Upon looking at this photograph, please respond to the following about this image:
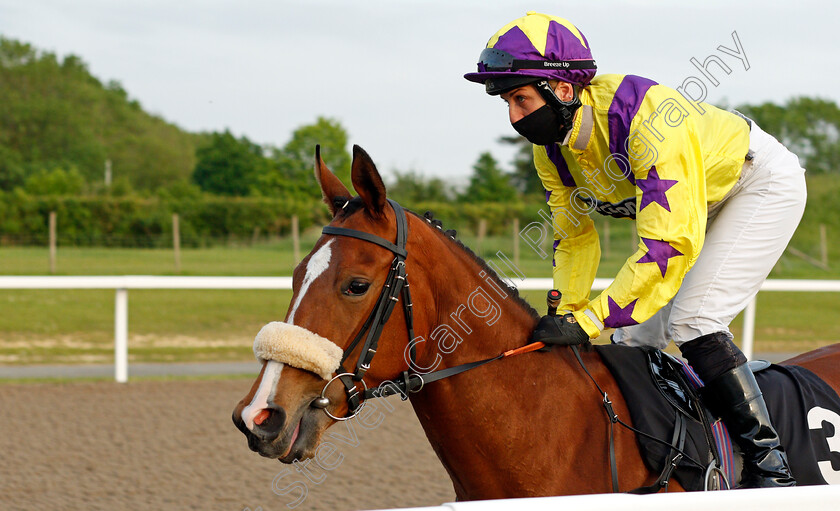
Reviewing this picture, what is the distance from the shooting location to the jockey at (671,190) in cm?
213

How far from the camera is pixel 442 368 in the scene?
6.84 ft

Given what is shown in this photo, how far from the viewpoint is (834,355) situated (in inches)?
108

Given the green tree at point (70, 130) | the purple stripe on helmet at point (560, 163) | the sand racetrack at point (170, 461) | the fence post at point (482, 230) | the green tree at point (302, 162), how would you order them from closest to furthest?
1. the purple stripe on helmet at point (560, 163)
2. the sand racetrack at point (170, 461)
3. the fence post at point (482, 230)
4. the green tree at point (302, 162)
5. the green tree at point (70, 130)

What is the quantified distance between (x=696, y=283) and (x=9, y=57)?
155ft

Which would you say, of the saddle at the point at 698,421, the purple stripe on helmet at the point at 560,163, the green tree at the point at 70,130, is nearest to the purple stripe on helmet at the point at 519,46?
the purple stripe on helmet at the point at 560,163

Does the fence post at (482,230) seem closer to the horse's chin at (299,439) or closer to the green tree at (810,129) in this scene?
the horse's chin at (299,439)

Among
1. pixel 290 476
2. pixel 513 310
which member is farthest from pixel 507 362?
pixel 290 476

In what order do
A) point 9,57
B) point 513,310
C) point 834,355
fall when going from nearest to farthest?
point 513,310 < point 834,355 < point 9,57

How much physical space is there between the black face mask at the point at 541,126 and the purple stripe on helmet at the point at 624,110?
152 mm

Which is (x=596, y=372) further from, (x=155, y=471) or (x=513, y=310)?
(x=155, y=471)

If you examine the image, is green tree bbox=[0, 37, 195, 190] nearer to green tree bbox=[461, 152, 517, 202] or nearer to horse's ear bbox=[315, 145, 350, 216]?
green tree bbox=[461, 152, 517, 202]

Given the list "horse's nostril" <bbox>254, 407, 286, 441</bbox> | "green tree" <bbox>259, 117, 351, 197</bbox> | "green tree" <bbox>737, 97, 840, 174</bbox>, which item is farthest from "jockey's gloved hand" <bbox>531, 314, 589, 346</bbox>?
"green tree" <bbox>737, 97, 840, 174</bbox>

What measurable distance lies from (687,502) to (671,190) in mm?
931

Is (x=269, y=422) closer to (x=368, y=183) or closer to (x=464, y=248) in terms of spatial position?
(x=368, y=183)
